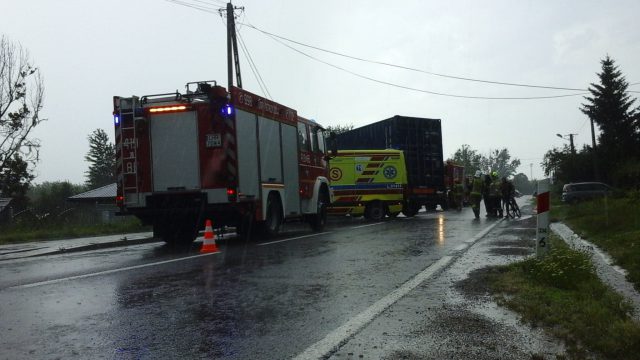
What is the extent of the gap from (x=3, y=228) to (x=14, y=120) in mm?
5167

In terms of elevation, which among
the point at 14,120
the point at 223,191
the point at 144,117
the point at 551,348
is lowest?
the point at 551,348

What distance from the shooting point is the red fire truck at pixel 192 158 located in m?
11.0

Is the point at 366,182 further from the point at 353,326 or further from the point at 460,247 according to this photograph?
the point at 353,326

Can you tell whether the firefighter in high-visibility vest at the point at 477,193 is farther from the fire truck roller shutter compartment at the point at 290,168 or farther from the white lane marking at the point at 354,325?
the white lane marking at the point at 354,325

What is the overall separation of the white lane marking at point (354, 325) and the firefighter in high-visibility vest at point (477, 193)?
12.4 meters

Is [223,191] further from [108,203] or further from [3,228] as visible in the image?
[108,203]

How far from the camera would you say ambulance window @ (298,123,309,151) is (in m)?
14.4

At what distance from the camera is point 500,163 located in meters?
176

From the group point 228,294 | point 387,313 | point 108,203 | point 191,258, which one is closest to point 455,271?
point 387,313

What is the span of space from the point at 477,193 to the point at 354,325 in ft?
50.7

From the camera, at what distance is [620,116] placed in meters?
52.5

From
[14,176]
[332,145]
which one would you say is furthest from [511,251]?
[14,176]

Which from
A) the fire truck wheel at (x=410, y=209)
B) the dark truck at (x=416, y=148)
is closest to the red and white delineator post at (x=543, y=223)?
the dark truck at (x=416, y=148)

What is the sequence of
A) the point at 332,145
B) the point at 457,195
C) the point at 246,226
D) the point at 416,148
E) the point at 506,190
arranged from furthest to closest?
the point at 457,195, the point at 416,148, the point at 506,190, the point at 332,145, the point at 246,226
